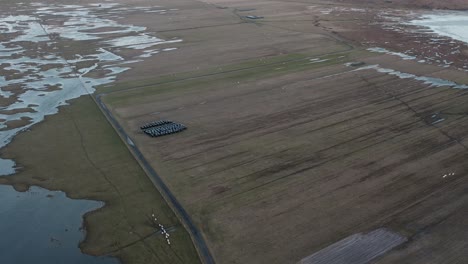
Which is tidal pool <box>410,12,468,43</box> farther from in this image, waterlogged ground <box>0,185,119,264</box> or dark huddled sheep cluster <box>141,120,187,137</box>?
waterlogged ground <box>0,185,119,264</box>

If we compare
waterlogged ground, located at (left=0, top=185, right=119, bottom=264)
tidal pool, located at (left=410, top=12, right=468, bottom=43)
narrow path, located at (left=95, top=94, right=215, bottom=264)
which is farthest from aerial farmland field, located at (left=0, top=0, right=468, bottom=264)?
tidal pool, located at (left=410, top=12, right=468, bottom=43)

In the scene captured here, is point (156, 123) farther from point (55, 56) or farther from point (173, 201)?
point (55, 56)

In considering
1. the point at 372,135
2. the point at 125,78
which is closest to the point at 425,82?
the point at 372,135

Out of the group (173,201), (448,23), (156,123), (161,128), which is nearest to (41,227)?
(173,201)

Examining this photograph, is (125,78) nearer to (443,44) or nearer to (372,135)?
(372,135)

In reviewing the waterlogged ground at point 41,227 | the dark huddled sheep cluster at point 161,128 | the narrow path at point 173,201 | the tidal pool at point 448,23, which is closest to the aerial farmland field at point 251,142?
the narrow path at point 173,201

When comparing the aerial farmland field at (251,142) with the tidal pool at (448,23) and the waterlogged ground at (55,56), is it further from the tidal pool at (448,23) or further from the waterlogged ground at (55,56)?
the tidal pool at (448,23)
